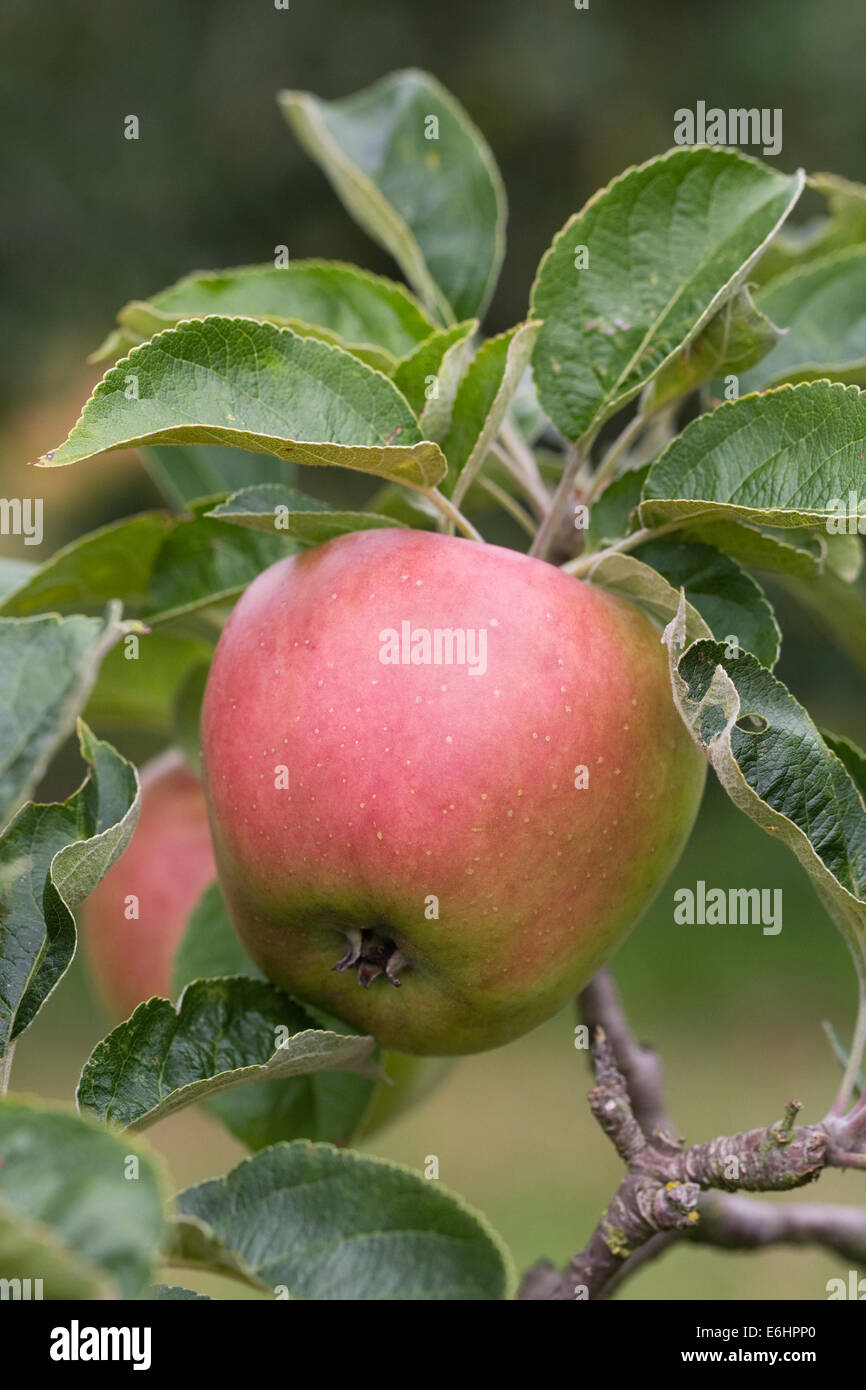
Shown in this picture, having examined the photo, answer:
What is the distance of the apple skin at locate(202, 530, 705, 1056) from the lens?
19.7 inches

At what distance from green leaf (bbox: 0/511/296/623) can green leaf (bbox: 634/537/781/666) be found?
0.68ft

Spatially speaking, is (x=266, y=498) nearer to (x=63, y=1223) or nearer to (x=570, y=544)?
(x=570, y=544)

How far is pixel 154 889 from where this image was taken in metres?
0.88

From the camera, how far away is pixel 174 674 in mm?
880

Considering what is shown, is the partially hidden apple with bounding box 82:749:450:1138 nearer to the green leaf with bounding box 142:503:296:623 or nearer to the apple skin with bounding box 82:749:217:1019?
the apple skin with bounding box 82:749:217:1019

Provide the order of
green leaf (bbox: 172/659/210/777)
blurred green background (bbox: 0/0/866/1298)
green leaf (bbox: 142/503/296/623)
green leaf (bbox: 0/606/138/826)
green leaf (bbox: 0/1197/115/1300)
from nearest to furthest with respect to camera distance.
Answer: green leaf (bbox: 0/1197/115/1300), green leaf (bbox: 0/606/138/826), green leaf (bbox: 142/503/296/623), green leaf (bbox: 172/659/210/777), blurred green background (bbox: 0/0/866/1298)

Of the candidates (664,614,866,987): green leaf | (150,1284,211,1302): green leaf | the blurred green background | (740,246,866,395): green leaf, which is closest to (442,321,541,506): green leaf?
(664,614,866,987): green leaf

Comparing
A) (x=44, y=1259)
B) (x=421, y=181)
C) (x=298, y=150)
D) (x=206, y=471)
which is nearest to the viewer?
(x=44, y=1259)

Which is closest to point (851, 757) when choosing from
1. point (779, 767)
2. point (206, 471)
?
point (779, 767)

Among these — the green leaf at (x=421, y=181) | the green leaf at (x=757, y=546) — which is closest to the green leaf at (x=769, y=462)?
the green leaf at (x=757, y=546)

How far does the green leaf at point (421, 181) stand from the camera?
771mm

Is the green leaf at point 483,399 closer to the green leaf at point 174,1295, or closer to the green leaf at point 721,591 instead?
the green leaf at point 721,591

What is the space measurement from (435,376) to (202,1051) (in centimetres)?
30

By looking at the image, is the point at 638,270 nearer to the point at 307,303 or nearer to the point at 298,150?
the point at 307,303
